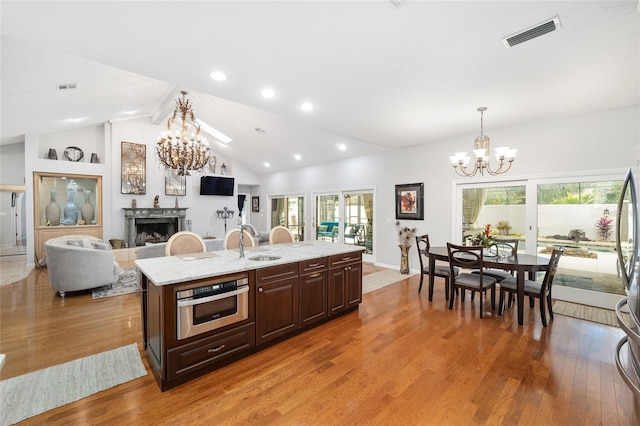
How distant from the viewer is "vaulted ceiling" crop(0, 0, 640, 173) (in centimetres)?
193

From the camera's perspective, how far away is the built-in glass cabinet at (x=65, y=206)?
6504mm

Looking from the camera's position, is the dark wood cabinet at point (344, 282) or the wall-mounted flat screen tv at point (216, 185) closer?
the dark wood cabinet at point (344, 282)

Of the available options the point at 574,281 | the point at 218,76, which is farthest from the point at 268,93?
the point at 574,281

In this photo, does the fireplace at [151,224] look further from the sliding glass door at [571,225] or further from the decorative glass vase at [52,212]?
the sliding glass door at [571,225]

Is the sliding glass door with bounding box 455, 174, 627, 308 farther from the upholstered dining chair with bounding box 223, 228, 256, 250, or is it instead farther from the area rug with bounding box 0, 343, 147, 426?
the area rug with bounding box 0, 343, 147, 426

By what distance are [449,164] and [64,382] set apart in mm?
6033

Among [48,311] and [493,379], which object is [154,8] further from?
[48,311]

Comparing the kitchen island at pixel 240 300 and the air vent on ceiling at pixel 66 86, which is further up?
the air vent on ceiling at pixel 66 86

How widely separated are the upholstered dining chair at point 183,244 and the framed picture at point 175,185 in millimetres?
5739

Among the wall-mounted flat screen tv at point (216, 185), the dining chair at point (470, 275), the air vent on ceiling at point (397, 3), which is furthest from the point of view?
the wall-mounted flat screen tv at point (216, 185)

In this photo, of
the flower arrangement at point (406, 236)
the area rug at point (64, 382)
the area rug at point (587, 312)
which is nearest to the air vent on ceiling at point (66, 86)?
the area rug at point (64, 382)

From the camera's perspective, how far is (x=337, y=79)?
296 cm

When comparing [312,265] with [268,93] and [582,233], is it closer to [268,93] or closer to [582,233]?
[268,93]

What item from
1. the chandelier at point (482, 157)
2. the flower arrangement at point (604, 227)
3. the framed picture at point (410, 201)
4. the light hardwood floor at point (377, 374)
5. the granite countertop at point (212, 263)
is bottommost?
the light hardwood floor at point (377, 374)
